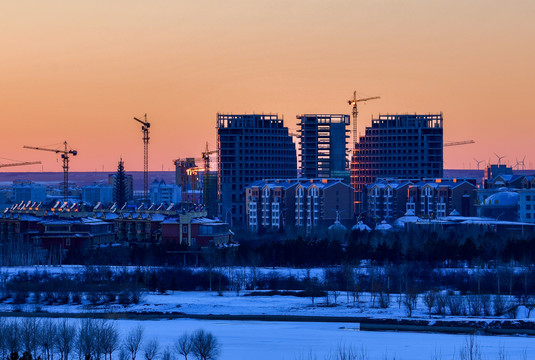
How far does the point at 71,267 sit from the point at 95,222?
1123cm

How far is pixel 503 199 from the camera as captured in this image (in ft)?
268

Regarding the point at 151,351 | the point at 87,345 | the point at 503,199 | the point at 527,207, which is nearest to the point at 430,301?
the point at 151,351

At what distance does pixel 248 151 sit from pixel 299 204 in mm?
27256

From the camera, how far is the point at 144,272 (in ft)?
177

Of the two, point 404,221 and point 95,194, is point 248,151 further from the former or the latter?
point 95,194

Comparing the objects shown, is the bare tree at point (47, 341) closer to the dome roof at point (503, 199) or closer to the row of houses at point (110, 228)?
the row of houses at point (110, 228)

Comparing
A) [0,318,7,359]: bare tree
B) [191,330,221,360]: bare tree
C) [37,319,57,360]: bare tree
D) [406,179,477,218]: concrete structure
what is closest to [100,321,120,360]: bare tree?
[37,319,57,360]: bare tree

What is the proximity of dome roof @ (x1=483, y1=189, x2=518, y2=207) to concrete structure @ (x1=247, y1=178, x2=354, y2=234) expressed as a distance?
13.5 metres

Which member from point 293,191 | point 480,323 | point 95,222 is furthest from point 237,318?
point 293,191

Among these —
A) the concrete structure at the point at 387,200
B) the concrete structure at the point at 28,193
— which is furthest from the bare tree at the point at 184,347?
the concrete structure at the point at 28,193

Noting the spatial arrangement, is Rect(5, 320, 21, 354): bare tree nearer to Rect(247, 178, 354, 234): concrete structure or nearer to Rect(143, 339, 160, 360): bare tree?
Rect(143, 339, 160, 360): bare tree

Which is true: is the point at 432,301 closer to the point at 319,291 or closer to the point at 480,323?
the point at 480,323

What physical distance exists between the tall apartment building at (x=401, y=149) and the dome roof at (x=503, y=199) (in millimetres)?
32671

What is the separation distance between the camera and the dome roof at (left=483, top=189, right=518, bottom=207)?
81.2 m
